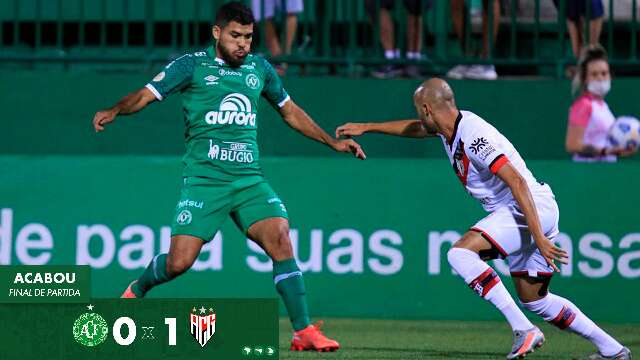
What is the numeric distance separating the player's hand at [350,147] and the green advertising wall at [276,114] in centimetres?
342

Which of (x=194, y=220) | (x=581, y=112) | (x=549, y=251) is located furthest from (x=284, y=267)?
(x=581, y=112)

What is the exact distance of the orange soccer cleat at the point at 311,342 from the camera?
9.38m

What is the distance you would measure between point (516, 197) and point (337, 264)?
3.72m

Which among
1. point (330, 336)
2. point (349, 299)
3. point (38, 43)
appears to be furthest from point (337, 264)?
point (38, 43)

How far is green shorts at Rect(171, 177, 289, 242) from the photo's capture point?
970 cm

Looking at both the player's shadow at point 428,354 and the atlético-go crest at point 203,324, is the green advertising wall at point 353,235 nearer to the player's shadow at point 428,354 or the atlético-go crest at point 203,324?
the player's shadow at point 428,354

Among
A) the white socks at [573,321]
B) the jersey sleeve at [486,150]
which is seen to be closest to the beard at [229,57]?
the jersey sleeve at [486,150]

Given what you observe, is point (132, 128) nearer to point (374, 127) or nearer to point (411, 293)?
point (411, 293)

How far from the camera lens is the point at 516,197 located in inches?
357

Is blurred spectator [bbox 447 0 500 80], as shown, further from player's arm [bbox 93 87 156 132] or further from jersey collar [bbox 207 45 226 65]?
player's arm [bbox 93 87 156 132]

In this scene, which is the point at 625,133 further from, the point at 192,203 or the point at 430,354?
the point at 192,203

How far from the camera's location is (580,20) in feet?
44.7

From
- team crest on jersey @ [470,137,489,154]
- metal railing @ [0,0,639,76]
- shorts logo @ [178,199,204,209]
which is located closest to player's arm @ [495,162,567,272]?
team crest on jersey @ [470,137,489,154]

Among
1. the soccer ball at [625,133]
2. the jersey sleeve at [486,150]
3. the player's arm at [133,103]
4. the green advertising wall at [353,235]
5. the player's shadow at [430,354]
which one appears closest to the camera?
the jersey sleeve at [486,150]
